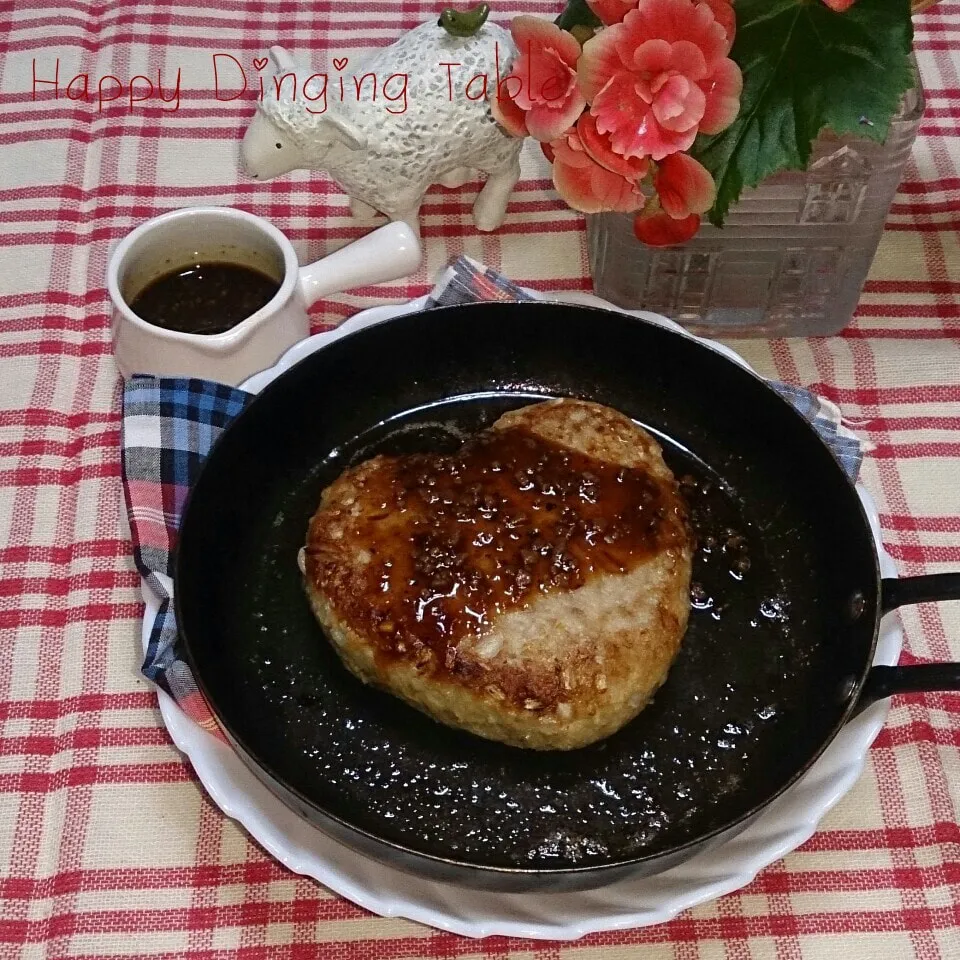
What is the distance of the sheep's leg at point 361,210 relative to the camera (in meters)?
1.77

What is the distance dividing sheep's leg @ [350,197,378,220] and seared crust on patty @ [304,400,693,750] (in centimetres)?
68

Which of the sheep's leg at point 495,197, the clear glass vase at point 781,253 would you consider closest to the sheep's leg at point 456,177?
the sheep's leg at point 495,197

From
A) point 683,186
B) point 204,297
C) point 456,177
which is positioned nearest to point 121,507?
point 204,297

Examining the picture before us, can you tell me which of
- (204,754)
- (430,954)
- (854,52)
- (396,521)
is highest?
(854,52)

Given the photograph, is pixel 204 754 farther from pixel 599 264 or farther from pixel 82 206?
pixel 82 206

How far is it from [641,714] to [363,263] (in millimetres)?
810

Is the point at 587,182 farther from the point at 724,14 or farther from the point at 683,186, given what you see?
the point at 724,14

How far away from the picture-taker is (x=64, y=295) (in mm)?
1708

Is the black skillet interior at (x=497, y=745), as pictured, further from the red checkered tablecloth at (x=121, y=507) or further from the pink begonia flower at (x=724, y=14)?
the pink begonia flower at (x=724, y=14)

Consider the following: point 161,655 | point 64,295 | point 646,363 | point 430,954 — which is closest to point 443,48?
point 646,363

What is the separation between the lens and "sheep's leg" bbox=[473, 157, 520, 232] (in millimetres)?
1720

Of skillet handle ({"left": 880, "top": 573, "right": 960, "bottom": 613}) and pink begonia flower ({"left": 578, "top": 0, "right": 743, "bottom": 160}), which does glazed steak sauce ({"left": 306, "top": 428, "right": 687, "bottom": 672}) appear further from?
pink begonia flower ({"left": 578, "top": 0, "right": 743, "bottom": 160})

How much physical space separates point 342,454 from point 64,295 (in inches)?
26.8

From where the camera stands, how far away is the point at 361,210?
5.86ft
